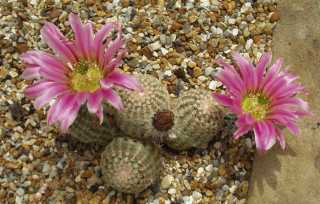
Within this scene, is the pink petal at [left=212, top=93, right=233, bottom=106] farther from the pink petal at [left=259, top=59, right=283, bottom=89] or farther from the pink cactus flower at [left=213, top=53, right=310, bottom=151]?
the pink petal at [left=259, top=59, right=283, bottom=89]

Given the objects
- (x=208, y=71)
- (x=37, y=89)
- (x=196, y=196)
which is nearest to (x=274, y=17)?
(x=208, y=71)

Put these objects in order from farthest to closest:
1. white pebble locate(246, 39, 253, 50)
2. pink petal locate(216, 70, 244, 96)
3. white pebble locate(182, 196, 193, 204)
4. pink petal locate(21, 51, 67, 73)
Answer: white pebble locate(246, 39, 253, 50), white pebble locate(182, 196, 193, 204), pink petal locate(216, 70, 244, 96), pink petal locate(21, 51, 67, 73)

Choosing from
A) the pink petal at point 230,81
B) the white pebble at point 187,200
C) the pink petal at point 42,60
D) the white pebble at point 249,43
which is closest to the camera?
the pink petal at point 42,60

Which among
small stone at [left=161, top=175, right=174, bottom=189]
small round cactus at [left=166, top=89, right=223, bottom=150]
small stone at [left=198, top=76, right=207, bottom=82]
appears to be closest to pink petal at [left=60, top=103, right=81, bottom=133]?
small round cactus at [left=166, top=89, right=223, bottom=150]

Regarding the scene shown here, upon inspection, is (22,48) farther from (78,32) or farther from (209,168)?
(209,168)

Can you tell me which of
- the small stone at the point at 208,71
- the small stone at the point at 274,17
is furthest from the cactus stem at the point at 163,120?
the small stone at the point at 274,17

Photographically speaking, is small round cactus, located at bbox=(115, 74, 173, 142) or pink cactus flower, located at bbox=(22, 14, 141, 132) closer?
pink cactus flower, located at bbox=(22, 14, 141, 132)

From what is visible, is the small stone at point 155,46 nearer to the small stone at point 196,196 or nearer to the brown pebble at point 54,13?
the brown pebble at point 54,13
